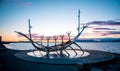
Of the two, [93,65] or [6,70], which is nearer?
[6,70]

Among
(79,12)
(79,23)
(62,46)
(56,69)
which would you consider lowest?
(56,69)

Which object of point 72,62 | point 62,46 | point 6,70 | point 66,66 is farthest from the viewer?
point 62,46

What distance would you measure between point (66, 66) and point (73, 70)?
1609mm

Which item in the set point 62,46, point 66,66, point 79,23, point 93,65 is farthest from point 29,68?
point 79,23

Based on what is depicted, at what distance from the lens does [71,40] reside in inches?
934

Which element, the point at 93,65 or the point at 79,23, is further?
the point at 79,23

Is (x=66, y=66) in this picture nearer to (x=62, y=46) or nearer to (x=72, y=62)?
(x=72, y=62)

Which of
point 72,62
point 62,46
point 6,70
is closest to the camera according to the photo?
point 6,70

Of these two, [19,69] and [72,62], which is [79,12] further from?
[19,69]

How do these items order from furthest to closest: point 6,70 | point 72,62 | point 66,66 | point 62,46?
1. point 62,46
2. point 72,62
3. point 66,66
4. point 6,70

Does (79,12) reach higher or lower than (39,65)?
higher

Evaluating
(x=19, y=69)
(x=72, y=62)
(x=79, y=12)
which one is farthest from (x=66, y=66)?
(x=79, y=12)

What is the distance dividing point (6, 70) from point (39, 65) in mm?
3419

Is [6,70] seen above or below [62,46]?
below
